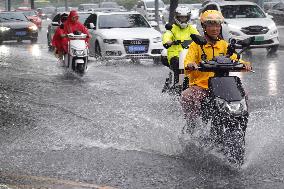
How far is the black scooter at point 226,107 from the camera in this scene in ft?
23.3

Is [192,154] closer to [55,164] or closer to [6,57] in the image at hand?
[55,164]

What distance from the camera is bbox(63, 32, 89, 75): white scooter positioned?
17.8 m

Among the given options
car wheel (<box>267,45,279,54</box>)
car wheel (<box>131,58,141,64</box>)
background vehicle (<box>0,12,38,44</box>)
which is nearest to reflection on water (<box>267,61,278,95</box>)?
car wheel (<box>267,45,279,54</box>)

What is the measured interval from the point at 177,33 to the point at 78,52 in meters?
6.03

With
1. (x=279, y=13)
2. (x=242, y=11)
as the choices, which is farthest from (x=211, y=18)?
(x=279, y=13)

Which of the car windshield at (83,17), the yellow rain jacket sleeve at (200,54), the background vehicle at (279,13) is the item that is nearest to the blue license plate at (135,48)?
the car windshield at (83,17)

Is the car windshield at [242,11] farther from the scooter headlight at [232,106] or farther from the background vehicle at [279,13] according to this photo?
the background vehicle at [279,13]

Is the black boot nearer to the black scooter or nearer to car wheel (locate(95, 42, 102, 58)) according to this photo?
the black scooter

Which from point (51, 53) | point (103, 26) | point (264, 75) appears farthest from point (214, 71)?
point (51, 53)

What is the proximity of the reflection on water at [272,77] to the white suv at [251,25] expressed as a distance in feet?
8.31

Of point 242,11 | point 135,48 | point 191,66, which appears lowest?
point 135,48

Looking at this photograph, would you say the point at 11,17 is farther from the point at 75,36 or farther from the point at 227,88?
the point at 227,88

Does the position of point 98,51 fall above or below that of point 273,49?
above

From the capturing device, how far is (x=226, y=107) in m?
7.12
